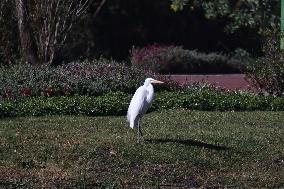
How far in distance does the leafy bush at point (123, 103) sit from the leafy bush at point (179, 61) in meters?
8.93

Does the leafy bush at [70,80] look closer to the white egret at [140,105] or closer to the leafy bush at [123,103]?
the leafy bush at [123,103]

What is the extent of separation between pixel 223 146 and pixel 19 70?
7177 millimetres

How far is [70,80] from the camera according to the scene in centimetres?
1778

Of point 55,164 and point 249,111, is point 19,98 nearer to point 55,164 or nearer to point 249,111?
point 249,111

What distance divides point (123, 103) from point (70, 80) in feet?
6.37

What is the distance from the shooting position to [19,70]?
1805 cm

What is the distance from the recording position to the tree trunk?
20589 millimetres

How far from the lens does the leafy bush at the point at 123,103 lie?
1561 cm

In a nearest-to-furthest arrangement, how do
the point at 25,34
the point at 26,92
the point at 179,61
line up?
the point at 26,92 < the point at 25,34 < the point at 179,61

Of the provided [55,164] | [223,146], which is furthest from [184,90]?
[55,164]

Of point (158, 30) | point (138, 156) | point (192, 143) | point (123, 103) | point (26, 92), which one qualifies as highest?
point (138, 156)

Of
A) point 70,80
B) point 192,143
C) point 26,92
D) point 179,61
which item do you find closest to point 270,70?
point 70,80

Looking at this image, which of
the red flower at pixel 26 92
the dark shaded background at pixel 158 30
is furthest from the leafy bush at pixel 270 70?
the dark shaded background at pixel 158 30

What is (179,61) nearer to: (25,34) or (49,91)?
(25,34)
